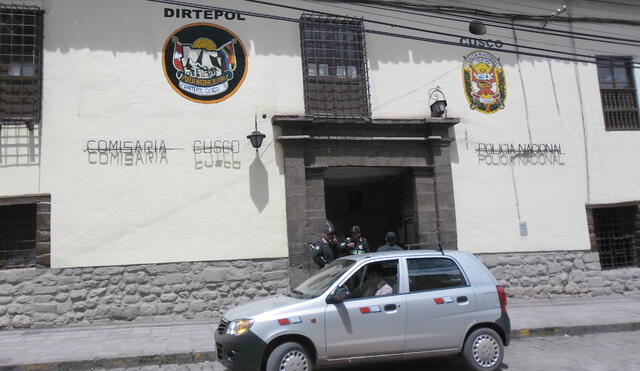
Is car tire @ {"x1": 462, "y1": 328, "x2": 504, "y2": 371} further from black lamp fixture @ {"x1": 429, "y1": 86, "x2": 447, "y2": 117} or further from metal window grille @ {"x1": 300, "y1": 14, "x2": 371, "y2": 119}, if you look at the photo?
black lamp fixture @ {"x1": 429, "y1": 86, "x2": 447, "y2": 117}

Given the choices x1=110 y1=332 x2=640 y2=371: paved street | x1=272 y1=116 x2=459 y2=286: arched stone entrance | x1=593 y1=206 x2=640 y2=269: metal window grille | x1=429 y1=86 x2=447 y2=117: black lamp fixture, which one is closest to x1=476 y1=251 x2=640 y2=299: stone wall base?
x1=593 y1=206 x2=640 y2=269: metal window grille

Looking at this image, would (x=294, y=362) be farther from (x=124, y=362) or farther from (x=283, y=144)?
(x=283, y=144)

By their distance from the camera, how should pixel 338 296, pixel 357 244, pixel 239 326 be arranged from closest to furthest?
pixel 239 326
pixel 338 296
pixel 357 244

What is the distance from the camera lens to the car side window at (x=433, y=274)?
579 centimetres

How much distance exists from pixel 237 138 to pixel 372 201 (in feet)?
14.9

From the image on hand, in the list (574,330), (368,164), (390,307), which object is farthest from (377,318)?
(368,164)

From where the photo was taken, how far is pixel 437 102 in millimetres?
10391

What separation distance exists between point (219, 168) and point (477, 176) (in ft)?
18.0

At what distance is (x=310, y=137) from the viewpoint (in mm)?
9773

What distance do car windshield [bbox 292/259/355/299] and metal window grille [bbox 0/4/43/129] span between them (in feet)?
20.0

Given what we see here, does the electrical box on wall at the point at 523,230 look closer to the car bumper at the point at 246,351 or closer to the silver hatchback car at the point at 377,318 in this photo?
the silver hatchback car at the point at 377,318

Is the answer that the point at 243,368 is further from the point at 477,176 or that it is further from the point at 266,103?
the point at 477,176

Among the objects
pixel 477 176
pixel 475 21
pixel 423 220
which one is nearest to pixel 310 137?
pixel 423 220

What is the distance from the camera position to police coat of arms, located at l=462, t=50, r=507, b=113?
432 inches
